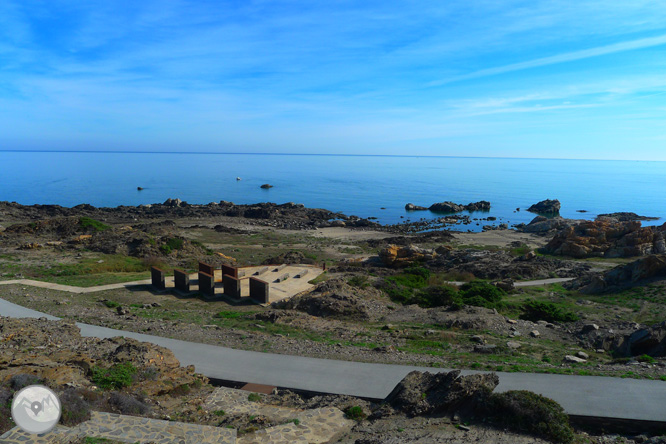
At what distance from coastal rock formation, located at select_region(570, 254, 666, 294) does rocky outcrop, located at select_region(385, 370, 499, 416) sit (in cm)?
2123

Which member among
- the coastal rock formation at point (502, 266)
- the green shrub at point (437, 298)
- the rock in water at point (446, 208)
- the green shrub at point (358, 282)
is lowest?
the coastal rock formation at point (502, 266)

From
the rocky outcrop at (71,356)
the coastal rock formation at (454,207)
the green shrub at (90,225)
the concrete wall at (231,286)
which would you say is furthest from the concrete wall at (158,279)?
the coastal rock formation at (454,207)

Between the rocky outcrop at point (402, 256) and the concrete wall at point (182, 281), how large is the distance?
18.6 metres

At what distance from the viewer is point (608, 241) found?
42.3 meters

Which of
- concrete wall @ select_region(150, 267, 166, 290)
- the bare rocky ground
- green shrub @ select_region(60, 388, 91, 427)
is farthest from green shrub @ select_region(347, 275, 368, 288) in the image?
green shrub @ select_region(60, 388, 91, 427)

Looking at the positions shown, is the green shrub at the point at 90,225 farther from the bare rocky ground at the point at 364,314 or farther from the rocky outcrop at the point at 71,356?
the rocky outcrop at the point at 71,356

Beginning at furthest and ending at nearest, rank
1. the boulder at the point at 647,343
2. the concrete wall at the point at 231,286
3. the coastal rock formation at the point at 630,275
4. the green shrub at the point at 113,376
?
the coastal rock formation at the point at 630,275 < the concrete wall at the point at 231,286 < the boulder at the point at 647,343 < the green shrub at the point at 113,376

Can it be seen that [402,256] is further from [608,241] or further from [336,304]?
[608,241]

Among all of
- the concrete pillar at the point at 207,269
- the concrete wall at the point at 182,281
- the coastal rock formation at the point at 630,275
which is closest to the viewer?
the concrete wall at the point at 182,281

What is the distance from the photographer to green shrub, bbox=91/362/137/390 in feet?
32.9

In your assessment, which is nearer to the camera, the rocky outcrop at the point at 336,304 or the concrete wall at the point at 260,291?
the rocky outcrop at the point at 336,304

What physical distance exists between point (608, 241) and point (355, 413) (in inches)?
1700

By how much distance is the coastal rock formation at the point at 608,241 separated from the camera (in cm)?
3812

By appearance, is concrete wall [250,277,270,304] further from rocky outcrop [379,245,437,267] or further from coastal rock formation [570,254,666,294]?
coastal rock formation [570,254,666,294]
